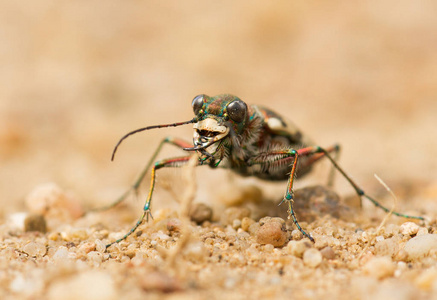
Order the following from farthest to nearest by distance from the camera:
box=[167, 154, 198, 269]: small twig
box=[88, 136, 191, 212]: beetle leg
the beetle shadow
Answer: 1. box=[88, 136, 191, 212]: beetle leg
2. the beetle shadow
3. box=[167, 154, 198, 269]: small twig

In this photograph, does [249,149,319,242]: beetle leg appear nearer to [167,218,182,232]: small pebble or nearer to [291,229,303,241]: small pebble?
[291,229,303,241]: small pebble

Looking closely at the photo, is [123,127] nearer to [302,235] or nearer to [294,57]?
[294,57]

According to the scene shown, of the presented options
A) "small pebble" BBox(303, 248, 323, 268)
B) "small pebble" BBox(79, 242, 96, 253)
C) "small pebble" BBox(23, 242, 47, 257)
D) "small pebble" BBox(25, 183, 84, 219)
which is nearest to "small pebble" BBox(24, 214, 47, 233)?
"small pebble" BBox(25, 183, 84, 219)

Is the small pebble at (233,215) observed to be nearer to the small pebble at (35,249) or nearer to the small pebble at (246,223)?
the small pebble at (246,223)

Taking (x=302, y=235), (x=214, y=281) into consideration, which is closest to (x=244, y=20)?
(x=302, y=235)

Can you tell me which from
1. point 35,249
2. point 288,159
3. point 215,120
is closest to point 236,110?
point 215,120

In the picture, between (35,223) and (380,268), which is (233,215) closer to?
(380,268)
